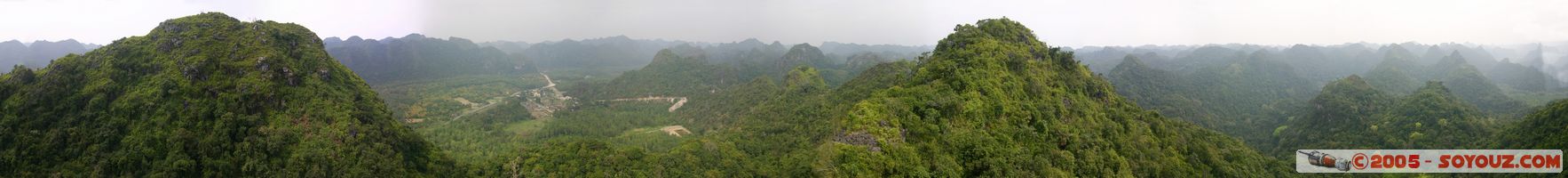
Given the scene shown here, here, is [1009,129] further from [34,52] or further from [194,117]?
[34,52]

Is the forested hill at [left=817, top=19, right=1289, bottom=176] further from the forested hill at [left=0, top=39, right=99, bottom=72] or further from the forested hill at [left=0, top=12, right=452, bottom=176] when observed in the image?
the forested hill at [left=0, top=39, right=99, bottom=72]

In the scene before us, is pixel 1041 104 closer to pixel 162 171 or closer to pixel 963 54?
pixel 963 54

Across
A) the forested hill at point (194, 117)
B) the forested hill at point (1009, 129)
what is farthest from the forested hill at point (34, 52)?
the forested hill at point (1009, 129)

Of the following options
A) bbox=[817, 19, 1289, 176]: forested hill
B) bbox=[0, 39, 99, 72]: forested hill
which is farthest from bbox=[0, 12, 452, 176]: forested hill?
bbox=[0, 39, 99, 72]: forested hill

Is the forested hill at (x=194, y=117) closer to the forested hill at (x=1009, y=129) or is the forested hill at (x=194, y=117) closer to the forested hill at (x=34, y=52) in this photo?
the forested hill at (x=1009, y=129)

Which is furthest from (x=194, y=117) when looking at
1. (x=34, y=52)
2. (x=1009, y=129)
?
(x=34, y=52)

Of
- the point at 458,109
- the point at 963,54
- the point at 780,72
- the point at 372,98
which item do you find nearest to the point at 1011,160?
the point at 963,54
